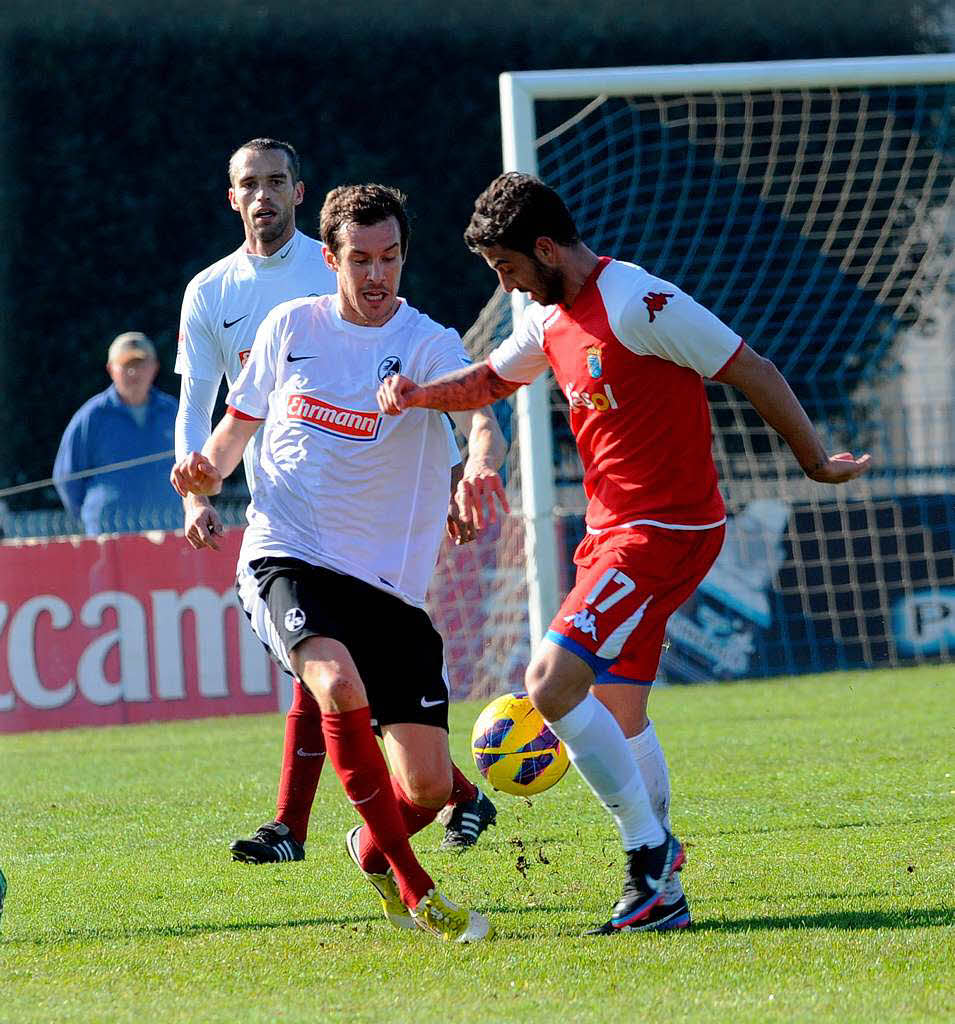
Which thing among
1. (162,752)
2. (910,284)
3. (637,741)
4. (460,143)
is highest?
(460,143)

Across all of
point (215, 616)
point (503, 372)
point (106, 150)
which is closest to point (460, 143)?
point (106, 150)

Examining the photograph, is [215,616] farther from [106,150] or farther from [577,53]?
[577,53]

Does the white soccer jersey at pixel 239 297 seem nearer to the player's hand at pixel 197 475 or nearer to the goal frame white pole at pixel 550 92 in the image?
the player's hand at pixel 197 475

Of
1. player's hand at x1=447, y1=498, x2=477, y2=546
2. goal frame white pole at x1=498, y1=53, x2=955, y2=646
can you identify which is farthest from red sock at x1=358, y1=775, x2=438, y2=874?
goal frame white pole at x1=498, y1=53, x2=955, y2=646

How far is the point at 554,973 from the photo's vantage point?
4430 mm

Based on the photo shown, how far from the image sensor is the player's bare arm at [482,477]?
512 centimetres

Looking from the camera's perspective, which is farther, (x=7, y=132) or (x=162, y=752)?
(x=7, y=132)

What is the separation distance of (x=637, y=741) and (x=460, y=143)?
19.3 meters

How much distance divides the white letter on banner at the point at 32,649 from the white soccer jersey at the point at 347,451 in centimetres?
734

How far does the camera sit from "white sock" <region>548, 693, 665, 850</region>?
502 centimetres

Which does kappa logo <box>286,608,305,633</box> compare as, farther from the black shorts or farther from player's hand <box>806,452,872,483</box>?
player's hand <box>806,452,872,483</box>

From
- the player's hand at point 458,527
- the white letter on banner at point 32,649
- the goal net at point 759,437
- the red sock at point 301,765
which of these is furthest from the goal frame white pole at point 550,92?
the player's hand at point 458,527

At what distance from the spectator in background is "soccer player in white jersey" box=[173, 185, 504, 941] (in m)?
7.55

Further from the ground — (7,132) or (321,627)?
(7,132)
